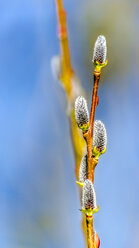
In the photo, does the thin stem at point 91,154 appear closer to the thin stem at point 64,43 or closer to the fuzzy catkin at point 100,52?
the fuzzy catkin at point 100,52

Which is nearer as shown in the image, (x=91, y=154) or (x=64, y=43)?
(x=91, y=154)

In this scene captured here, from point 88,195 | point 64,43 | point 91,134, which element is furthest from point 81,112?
point 64,43

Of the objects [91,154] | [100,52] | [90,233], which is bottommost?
[90,233]

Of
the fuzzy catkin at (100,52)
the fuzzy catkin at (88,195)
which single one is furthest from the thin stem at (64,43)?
the fuzzy catkin at (88,195)

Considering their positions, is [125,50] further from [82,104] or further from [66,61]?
[82,104]

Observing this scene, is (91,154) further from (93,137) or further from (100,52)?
(100,52)

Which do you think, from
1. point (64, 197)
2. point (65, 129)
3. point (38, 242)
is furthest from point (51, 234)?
point (65, 129)

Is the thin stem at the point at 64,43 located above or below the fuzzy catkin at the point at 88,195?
above

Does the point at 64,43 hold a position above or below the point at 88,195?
above
